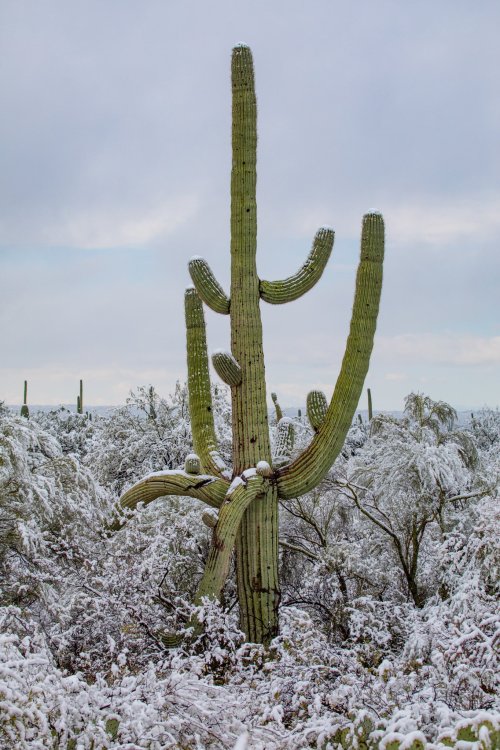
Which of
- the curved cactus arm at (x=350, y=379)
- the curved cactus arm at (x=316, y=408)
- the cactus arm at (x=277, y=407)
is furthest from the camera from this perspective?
Answer: the cactus arm at (x=277, y=407)

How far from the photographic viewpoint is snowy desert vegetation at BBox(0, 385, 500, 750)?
2992mm

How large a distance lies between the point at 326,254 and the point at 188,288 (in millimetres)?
1646

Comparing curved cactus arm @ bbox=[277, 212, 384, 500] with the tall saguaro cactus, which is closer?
the tall saguaro cactus

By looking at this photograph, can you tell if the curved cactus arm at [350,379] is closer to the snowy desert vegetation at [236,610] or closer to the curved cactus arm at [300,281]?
the curved cactus arm at [300,281]

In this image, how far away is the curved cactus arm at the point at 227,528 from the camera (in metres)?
6.21

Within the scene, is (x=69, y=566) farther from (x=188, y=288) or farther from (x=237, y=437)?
(x=188, y=288)

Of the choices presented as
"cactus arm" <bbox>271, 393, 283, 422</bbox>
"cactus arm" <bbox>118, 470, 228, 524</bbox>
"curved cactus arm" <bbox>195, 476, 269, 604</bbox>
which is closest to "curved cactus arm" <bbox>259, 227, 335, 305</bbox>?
"curved cactus arm" <bbox>195, 476, 269, 604</bbox>

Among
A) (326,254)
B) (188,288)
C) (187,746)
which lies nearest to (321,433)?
(326,254)

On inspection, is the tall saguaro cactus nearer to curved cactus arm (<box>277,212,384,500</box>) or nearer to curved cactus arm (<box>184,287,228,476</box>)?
curved cactus arm (<box>277,212,384,500</box>)

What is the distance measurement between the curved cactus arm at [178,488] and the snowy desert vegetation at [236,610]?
0.90 ft

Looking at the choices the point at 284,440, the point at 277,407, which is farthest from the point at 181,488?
the point at 277,407

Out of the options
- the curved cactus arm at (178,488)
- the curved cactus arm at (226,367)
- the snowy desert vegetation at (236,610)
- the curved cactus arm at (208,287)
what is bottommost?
the snowy desert vegetation at (236,610)

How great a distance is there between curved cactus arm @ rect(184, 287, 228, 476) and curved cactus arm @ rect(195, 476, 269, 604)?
800mm

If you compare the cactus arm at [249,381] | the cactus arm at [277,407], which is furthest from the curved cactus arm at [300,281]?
the cactus arm at [277,407]
